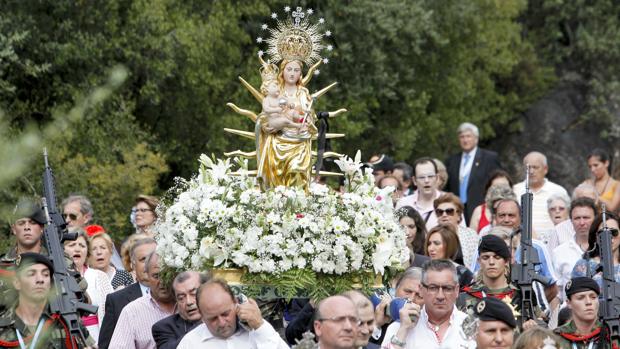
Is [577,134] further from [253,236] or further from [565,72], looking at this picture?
[253,236]

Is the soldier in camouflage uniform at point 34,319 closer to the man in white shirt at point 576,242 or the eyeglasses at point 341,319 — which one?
the eyeglasses at point 341,319

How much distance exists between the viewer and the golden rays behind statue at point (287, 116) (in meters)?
12.4

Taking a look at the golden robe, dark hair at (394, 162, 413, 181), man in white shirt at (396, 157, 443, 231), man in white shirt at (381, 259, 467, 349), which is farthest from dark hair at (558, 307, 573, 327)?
dark hair at (394, 162, 413, 181)

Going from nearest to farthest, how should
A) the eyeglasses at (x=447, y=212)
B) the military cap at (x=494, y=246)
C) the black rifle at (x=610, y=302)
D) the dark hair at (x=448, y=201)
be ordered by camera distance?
the black rifle at (x=610, y=302) → the military cap at (x=494, y=246) → the eyeglasses at (x=447, y=212) → the dark hair at (x=448, y=201)

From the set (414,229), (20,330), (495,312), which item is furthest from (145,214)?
(495,312)

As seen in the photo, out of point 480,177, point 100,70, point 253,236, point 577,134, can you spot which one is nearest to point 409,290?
point 253,236

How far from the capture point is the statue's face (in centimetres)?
1242

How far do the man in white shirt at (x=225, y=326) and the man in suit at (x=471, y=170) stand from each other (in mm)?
10266

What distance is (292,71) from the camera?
12.4 meters

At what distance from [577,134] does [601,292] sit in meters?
27.8

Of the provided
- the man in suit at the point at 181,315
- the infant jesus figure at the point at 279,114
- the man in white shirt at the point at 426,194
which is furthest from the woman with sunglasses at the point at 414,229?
the man in suit at the point at 181,315

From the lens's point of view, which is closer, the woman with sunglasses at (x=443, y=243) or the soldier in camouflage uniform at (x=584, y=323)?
the soldier in camouflage uniform at (x=584, y=323)

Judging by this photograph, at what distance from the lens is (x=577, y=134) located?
39031 mm

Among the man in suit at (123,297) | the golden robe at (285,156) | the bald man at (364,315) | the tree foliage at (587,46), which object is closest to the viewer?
the bald man at (364,315)
